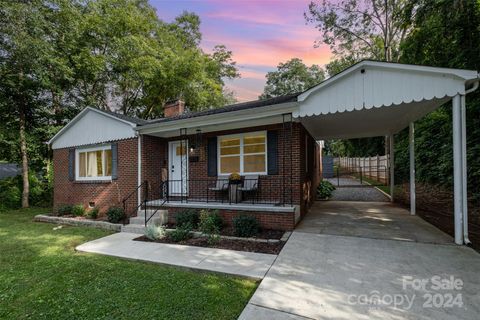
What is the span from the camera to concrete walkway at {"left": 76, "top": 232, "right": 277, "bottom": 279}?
3.79m

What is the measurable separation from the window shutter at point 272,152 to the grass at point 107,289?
373cm

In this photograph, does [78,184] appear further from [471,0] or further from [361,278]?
[471,0]

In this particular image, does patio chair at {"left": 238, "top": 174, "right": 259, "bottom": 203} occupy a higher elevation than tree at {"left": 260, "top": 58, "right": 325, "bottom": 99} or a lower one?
lower

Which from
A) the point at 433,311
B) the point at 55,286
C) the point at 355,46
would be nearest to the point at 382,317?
the point at 433,311

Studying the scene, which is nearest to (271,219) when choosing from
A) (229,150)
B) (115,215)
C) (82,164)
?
A: (229,150)

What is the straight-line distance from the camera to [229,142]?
7.59m

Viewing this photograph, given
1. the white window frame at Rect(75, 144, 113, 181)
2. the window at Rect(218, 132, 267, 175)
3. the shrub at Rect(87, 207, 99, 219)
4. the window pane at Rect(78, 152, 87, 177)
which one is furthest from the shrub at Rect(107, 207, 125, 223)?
the window at Rect(218, 132, 267, 175)

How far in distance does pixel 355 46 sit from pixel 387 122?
13.6 metres

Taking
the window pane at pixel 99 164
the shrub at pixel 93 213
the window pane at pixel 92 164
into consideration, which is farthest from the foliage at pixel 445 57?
the shrub at pixel 93 213

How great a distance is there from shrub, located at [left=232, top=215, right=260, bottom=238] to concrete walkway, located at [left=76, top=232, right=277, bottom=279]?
0.88 metres

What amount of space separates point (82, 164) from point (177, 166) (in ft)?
13.3

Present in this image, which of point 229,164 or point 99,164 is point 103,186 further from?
point 229,164

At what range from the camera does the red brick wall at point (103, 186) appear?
784 cm

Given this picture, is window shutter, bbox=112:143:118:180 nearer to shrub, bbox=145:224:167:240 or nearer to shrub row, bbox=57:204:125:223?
shrub row, bbox=57:204:125:223
